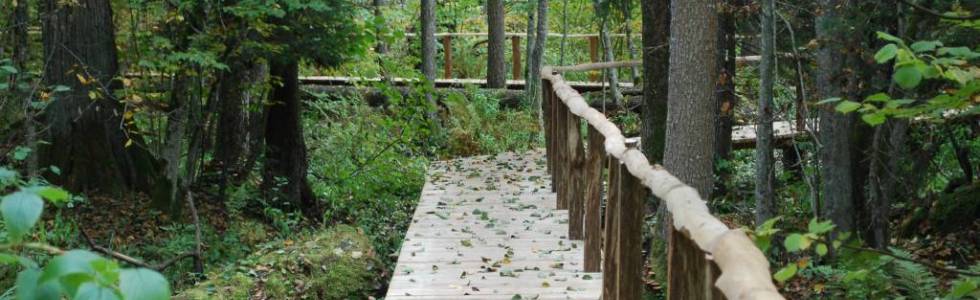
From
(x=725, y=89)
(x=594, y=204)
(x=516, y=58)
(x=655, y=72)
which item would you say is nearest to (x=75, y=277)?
(x=594, y=204)

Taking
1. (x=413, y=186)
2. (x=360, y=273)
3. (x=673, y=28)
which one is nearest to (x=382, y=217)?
(x=413, y=186)

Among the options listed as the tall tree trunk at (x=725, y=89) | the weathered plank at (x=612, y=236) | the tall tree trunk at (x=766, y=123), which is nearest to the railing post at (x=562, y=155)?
the tall tree trunk at (x=725, y=89)

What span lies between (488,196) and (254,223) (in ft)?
8.18

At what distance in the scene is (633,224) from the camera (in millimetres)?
4988

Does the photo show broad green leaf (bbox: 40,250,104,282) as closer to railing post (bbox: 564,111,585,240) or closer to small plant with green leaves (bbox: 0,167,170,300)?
small plant with green leaves (bbox: 0,167,170,300)

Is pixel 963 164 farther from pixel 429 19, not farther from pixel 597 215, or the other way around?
pixel 429 19

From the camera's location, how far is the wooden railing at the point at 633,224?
2.72 meters

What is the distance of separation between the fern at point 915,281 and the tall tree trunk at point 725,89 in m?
2.75

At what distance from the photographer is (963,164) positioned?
33.9ft

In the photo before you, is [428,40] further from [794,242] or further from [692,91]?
[794,242]

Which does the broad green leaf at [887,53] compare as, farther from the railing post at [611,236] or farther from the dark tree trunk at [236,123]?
the dark tree trunk at [236,123]

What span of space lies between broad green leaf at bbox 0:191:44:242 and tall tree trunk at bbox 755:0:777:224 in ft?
25.5

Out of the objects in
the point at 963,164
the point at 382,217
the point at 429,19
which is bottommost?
the point at 382,217

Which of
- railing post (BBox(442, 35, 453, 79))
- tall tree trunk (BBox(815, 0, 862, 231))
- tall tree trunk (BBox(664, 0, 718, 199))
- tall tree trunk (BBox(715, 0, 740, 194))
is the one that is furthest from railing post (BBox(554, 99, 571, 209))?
railing post (BBox(442, 35, 453, 79))
